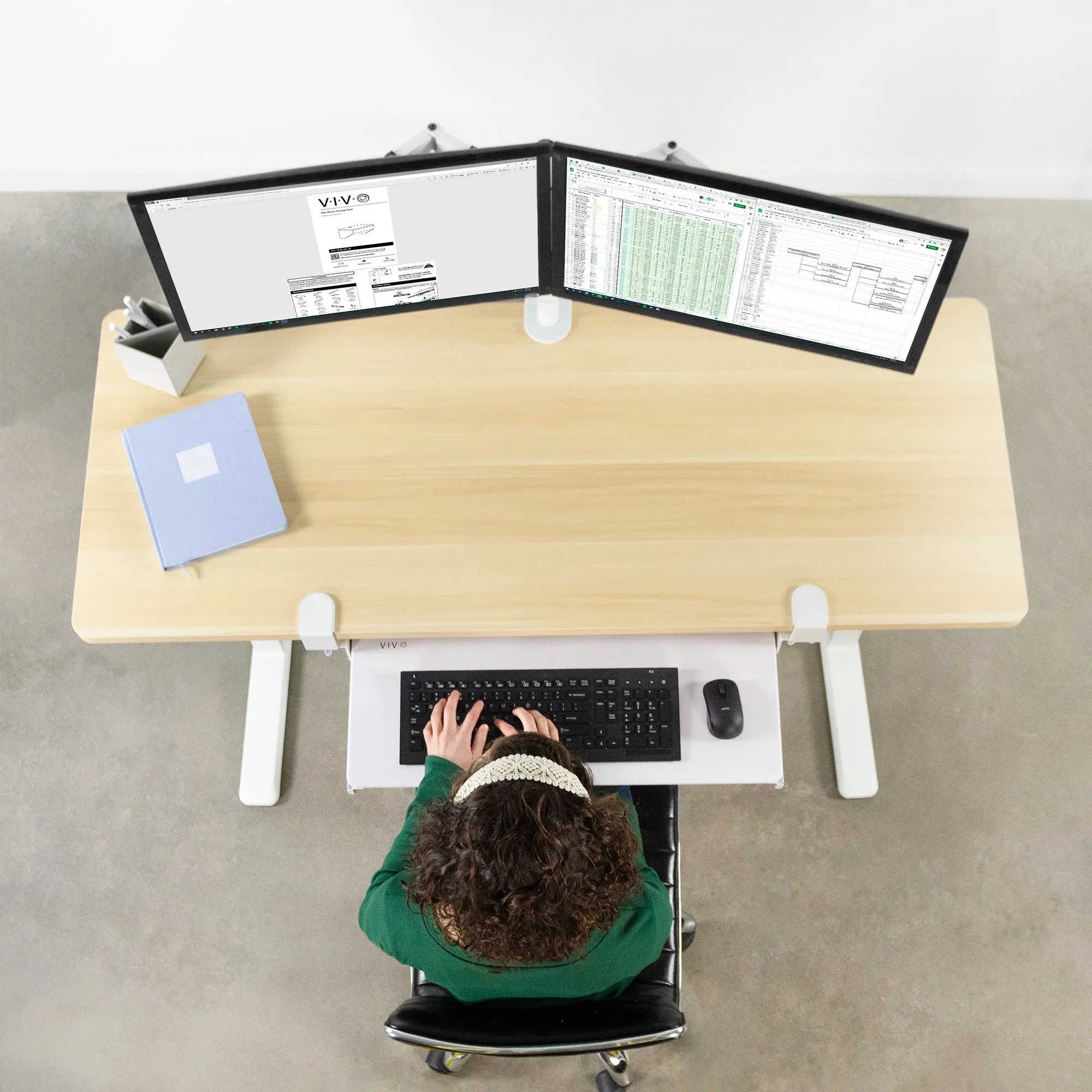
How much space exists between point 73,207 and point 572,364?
74.0 inches

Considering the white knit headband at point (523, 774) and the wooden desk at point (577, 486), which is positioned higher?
the wooden desk at point (577, 486)

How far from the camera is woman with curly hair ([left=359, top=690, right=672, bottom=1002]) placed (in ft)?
4.13

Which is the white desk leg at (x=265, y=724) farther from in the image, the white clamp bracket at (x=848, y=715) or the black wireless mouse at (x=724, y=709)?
the white clamp bracket at (x=848, y=715)

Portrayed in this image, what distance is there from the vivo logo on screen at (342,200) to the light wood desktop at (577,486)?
34 cm

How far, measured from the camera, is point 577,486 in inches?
63.1

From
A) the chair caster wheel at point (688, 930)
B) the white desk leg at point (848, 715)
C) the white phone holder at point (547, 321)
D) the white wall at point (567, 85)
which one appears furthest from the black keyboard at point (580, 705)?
the white wall at point (567, 85)

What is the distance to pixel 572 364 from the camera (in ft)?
5.50

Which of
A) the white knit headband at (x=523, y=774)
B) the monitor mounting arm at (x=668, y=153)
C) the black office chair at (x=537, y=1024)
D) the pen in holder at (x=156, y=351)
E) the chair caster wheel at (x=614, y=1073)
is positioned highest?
the monitor mounting arm at (x=668, y=153)

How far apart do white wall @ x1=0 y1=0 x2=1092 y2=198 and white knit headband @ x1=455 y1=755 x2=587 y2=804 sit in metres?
1.75

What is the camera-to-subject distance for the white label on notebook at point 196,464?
1552 millimetres

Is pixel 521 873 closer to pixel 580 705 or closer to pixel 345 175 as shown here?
pixel 580 705

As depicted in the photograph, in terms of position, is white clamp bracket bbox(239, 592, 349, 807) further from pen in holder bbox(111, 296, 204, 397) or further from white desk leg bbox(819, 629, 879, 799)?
white desk leg bbox(819, 629, 879, 799)

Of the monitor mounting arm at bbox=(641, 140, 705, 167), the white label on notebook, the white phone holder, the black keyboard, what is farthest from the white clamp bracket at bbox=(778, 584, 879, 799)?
the white label on notebook

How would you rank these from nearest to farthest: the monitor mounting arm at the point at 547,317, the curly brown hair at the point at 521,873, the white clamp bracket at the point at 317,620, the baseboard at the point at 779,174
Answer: the curly brown hair at the point at 521,873
the white clamp bracket at the point at 317,620
the monitor mounting arm at the point at 547,317
the baseboard at the point at 779,174
